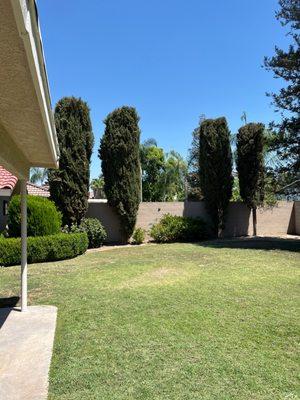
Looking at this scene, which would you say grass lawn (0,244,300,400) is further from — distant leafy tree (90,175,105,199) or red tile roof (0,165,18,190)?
distant leafy tree (90,175,105,199)

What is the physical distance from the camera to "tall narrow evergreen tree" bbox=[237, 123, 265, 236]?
17.8 meters

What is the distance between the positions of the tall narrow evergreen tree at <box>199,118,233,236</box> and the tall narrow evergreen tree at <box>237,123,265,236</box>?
613mm

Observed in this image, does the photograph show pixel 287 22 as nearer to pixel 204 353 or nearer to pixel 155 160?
pixel 204 353

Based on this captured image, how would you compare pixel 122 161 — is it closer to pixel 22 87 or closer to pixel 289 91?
pixel 289 91

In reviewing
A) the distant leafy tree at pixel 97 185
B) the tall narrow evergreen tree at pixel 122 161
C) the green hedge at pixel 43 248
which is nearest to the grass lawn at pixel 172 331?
the green hedge at pixel 43 248

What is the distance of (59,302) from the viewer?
652cm

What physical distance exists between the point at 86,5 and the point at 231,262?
285 inches

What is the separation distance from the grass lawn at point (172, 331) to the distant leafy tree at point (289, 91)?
683cm

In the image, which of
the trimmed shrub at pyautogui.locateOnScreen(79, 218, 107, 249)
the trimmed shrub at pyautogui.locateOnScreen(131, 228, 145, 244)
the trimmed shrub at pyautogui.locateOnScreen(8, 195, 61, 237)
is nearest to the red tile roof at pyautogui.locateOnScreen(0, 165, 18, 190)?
the trimmed shrub at pyautogui.locateOnScreen(8, 195, 61, 237)

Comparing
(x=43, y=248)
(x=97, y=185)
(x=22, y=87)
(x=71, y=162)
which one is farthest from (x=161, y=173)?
(x=22, y=87)

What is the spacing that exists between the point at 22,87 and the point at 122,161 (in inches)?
533

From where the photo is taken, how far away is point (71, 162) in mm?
14984

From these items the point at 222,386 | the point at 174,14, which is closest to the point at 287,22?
the point at 174,14

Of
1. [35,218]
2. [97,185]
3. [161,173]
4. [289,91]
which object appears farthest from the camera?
[97,185]
